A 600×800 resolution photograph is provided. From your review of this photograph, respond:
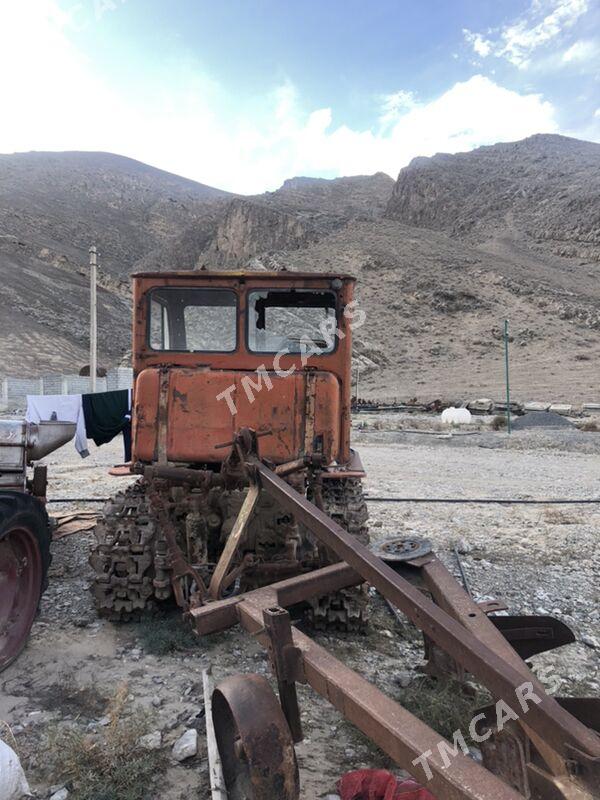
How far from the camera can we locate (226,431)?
15.0 feet

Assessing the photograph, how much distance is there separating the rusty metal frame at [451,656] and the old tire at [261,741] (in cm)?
14

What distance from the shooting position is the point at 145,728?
3.30 metres

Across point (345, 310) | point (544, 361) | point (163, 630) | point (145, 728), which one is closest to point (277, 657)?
point (145, 728)

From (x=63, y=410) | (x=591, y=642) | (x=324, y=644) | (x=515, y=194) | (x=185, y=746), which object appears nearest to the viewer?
(x=185, y=746)

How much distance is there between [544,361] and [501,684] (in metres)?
36.2

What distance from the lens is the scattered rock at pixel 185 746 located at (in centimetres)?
311

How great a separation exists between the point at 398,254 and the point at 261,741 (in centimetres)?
5093

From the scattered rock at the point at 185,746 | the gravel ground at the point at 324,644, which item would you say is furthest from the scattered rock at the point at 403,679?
the scattered rock at the point at 185,746

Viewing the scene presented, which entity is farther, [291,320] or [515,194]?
[515,194]

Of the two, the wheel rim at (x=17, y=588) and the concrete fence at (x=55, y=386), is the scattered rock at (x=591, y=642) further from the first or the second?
the concrete fence at (x=55, y=386)

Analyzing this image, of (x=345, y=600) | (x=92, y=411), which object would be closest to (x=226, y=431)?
(x=345, y=600)

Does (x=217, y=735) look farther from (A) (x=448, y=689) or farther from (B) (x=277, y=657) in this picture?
(A) (x=448, y=689)

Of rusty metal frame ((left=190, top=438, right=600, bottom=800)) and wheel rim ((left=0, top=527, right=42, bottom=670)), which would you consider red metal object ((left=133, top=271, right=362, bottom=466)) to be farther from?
rusty metal frame ((left=190, top=438, right=600, bottom=800))

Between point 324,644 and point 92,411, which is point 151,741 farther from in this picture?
point 92,411
